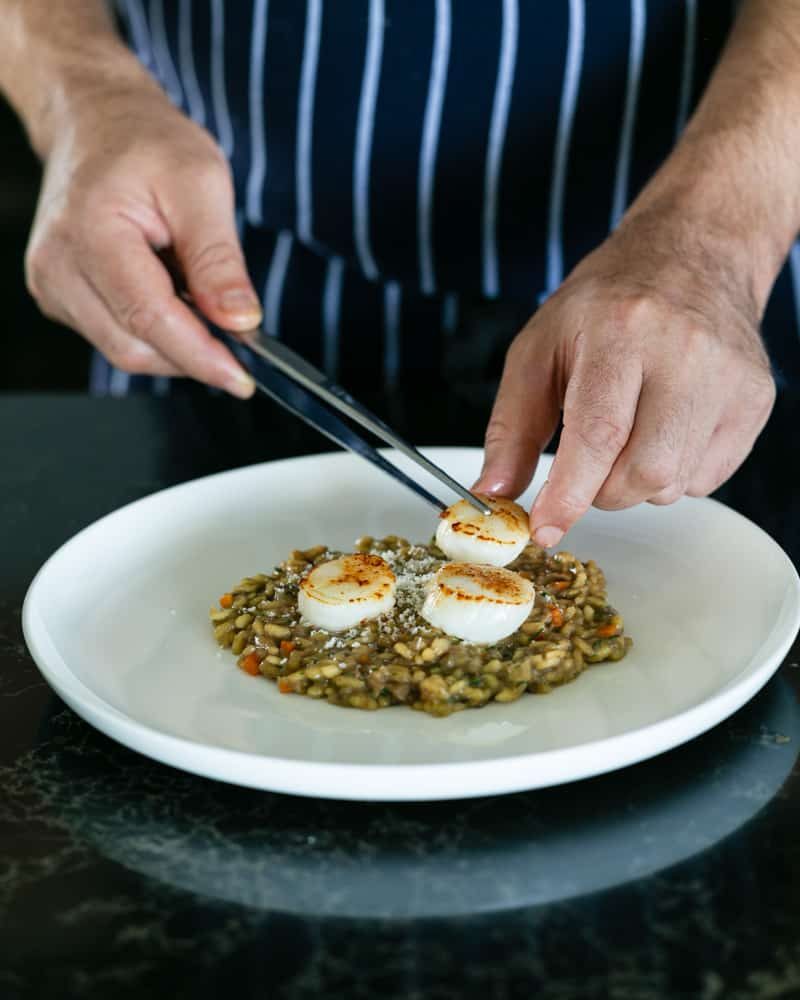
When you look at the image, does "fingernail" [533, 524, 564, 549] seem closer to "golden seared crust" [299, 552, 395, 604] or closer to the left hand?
the left hand

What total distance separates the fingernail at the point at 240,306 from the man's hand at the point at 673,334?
412mm

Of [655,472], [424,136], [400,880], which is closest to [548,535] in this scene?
[655,472]

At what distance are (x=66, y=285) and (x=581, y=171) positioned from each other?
1068 mm

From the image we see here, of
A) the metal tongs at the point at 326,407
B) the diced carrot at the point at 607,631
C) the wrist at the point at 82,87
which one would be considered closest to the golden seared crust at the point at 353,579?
the metal tongs at the point at 326,407

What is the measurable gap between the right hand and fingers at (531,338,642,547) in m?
0.59

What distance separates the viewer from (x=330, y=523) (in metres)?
1.95

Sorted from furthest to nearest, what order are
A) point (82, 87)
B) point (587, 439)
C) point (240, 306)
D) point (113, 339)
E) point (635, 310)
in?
point (82, 87) → point (113, 339) → point (240, 306) → point (635, 310) → point (587, 439)

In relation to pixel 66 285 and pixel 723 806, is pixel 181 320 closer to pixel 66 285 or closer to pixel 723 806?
pixel 66 285

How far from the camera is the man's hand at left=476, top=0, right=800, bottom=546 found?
5.00ft

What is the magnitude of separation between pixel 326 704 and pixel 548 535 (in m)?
0.35

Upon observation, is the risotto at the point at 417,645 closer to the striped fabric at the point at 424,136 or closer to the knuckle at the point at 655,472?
the knuckle at the point at 655,472

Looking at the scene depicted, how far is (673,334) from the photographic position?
159cm

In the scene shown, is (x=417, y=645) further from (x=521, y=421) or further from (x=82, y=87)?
(x=82, y=87)

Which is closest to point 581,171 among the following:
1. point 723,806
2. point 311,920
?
point 723,806
